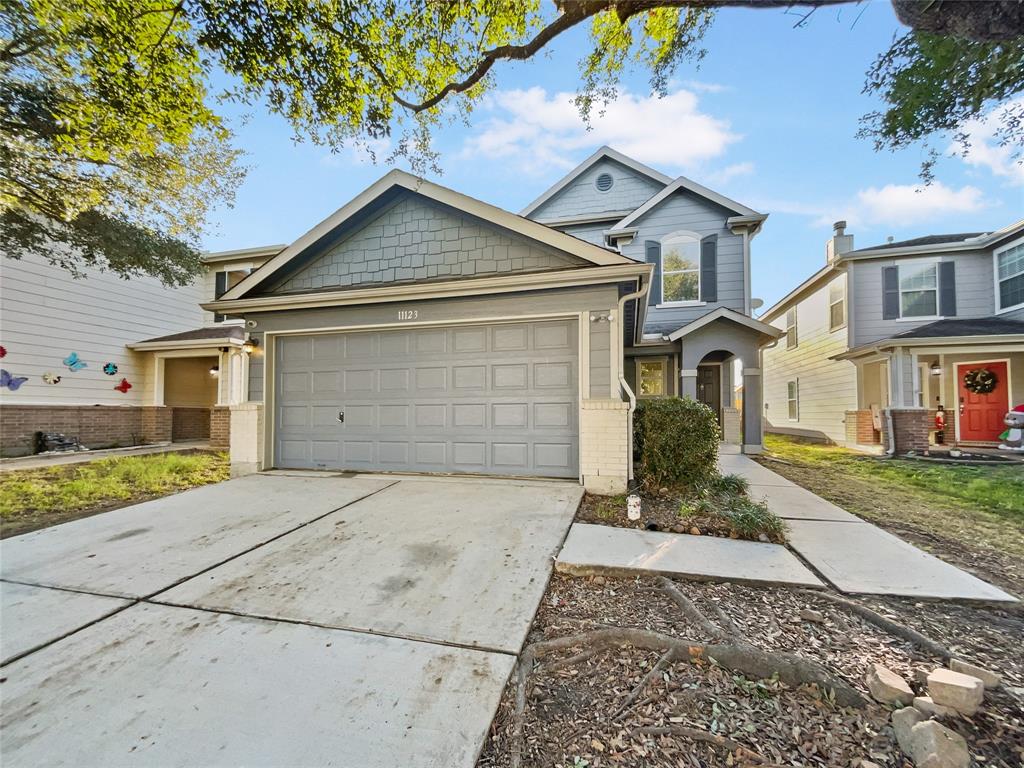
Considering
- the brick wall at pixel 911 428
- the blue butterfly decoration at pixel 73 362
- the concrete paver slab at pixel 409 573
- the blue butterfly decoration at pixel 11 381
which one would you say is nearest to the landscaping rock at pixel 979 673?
the concrete paver slab at pixel 409 573

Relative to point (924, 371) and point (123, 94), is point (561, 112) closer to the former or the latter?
point (123, 94)

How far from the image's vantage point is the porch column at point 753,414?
10.2 meters

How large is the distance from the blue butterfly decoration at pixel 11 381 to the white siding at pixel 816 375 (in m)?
21.4

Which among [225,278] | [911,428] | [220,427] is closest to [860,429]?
[911,428]

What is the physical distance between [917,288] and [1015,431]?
13.9 feet

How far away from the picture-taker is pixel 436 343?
646 cm

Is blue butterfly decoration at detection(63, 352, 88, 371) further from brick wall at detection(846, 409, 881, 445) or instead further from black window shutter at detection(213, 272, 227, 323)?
brick wall at detection(846, 409, 881, 445)

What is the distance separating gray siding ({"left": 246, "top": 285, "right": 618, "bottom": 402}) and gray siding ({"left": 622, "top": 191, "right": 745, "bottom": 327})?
629cm

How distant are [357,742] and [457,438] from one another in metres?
4.69

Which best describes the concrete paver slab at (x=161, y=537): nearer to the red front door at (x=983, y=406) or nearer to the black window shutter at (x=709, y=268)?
the black window shutter at (x=709, y=268)

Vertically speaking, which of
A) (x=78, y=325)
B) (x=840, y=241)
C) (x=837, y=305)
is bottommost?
(x=78, y=325)

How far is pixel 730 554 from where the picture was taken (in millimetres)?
3428

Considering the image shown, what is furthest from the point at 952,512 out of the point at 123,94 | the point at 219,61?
the point at 123,94

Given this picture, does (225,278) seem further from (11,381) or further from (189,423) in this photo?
(11,381)
